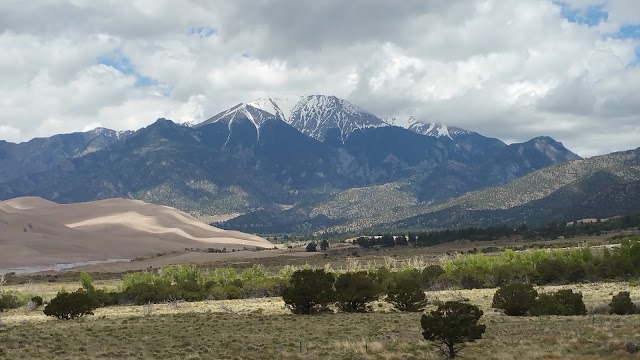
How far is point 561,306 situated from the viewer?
43.8 m

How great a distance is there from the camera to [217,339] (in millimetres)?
33938

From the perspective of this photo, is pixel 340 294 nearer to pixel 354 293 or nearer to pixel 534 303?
pixel 354 293

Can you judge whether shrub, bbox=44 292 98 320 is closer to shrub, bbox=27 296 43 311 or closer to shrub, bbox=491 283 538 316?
shrub, bbox=27 296 43 311

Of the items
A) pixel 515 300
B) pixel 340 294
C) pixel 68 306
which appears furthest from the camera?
pixel 68 306

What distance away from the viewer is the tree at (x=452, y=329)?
92.4 feet

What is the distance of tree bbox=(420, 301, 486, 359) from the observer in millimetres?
28156

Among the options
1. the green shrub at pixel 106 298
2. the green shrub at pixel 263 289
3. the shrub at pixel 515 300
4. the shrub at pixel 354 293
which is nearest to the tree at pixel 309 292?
the shrub at pixel 354 293

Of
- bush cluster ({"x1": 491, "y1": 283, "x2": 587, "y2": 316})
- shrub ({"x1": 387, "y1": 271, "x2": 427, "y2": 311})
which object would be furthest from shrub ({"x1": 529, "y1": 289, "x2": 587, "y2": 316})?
shrub ({"x1": 387, "y1": 271, "x2": 427, "y2": 311})

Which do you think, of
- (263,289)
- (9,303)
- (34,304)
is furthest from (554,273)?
(9,303)

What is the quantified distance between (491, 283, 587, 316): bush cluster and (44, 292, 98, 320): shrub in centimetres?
3426

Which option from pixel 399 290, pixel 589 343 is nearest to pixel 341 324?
pixel 399 290

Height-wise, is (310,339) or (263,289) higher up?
(310,339)

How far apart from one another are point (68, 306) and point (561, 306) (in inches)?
1545

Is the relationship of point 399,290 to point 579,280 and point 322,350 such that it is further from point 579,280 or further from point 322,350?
point 579,280
